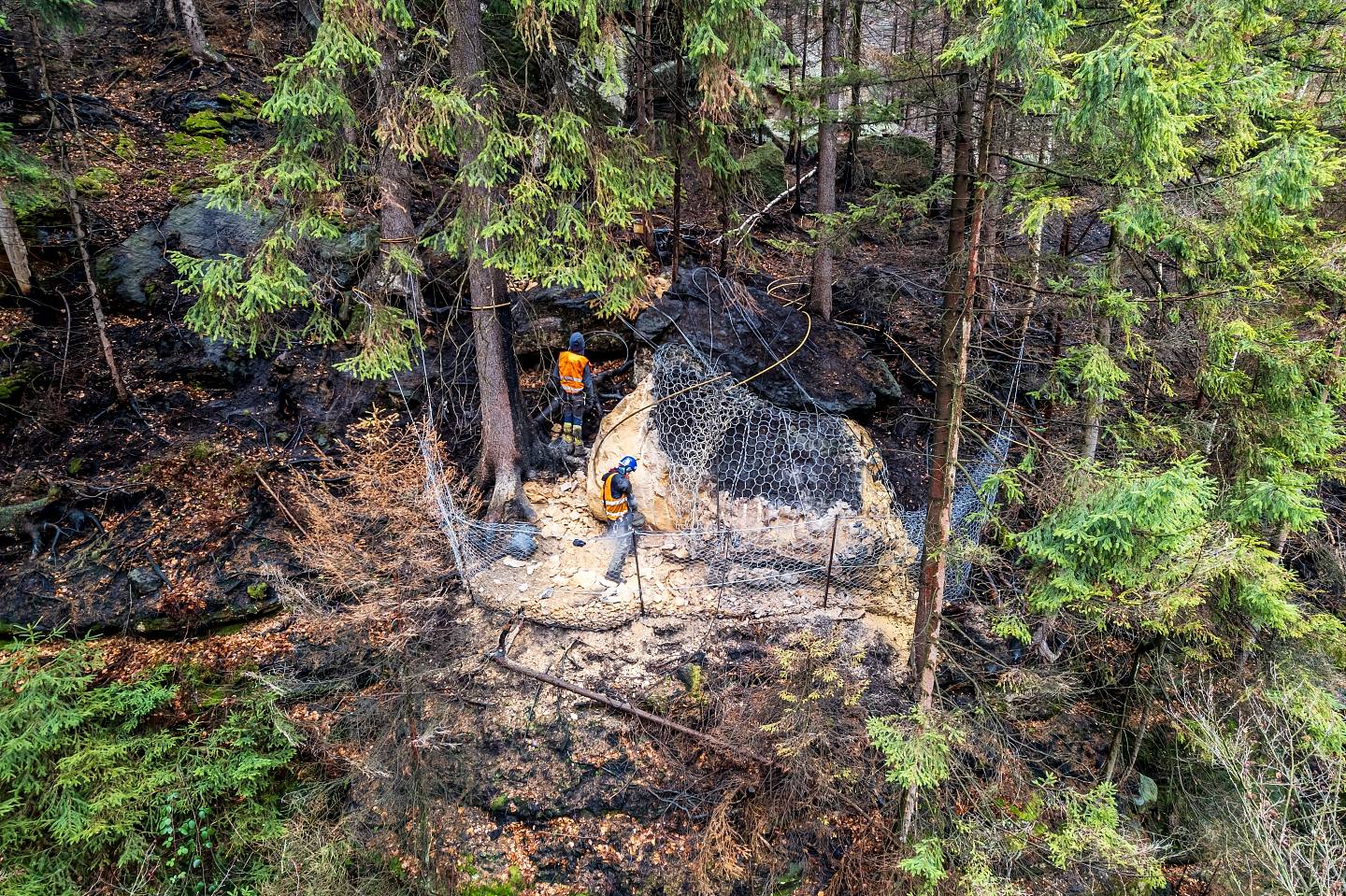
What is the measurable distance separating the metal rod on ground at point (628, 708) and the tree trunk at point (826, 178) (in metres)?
5.92

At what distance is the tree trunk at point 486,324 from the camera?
690 cm

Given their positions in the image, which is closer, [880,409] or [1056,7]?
[1056,7]

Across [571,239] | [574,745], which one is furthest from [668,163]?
[574,745]

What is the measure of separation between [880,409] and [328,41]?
8248 millimetres

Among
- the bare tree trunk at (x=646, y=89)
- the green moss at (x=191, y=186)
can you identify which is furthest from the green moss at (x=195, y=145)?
the bare tree trunk at (x=646, y=89)

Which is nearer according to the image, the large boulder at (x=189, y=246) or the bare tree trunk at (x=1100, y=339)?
the bare tree trunk at (x=1100, y=339)

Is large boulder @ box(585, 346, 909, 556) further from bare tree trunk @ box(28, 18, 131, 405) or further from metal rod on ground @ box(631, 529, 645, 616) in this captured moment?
bare tree trunk @ box(28, 18, 131, 405)

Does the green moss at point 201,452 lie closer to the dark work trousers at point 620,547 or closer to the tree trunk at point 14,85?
the dark work trousers at point 620,547

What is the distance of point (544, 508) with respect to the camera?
8930mm

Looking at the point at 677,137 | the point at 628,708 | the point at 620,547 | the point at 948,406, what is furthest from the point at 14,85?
the point at 948,406

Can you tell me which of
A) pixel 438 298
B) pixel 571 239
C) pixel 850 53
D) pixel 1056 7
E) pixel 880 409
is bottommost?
pixel 880 409

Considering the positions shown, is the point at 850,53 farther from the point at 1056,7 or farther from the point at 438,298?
the point at 438,298

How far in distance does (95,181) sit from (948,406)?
13.5 m

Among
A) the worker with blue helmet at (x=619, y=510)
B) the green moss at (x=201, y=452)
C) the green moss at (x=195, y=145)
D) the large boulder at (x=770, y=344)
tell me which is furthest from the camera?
the green moss at (x=195, y=145)
